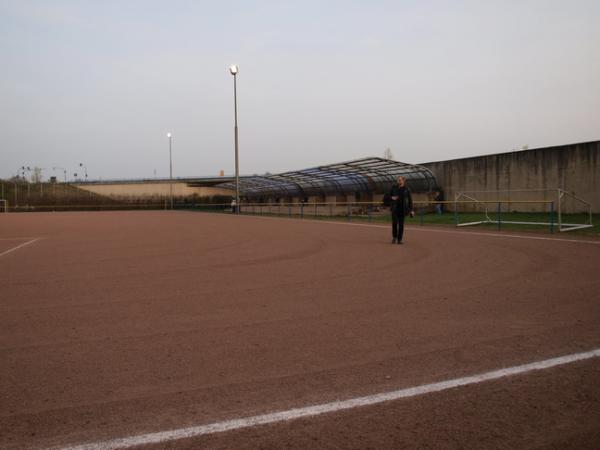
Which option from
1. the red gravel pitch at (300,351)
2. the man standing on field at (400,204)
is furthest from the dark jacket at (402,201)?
the red gravel pitch at (300,351)

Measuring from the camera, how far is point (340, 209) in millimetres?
32062

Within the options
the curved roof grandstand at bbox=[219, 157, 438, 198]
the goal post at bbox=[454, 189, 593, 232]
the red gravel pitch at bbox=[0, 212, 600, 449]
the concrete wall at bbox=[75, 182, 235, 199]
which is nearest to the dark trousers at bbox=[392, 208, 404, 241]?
the red gravel pitch at bbox=[0, 212, 600, 449]

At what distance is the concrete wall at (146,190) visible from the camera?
59.9 meters

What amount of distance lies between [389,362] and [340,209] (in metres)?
28.5

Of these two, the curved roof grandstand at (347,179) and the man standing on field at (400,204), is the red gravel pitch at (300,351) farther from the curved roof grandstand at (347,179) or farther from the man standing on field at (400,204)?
the curved roof grandstand at (347,179)

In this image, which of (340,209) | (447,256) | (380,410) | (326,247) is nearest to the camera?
(380,410)

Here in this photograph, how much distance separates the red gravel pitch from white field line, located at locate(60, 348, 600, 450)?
7cm

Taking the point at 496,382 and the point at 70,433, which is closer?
the point at 70,433

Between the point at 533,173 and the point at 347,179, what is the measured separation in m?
12.1

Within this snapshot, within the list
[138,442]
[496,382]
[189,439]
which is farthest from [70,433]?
[496,382]

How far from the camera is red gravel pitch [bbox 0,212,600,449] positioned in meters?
2.68

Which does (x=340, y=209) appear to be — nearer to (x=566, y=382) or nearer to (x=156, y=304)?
(x=156, y=304)

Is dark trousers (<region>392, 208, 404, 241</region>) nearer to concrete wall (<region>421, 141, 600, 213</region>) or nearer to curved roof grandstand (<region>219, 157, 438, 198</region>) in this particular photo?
concrete wall (<region>421, 141, 600, 213</region>)

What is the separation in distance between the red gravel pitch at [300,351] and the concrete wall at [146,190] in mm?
52238
